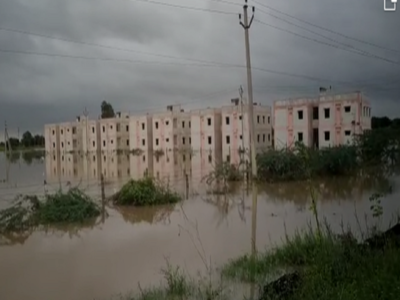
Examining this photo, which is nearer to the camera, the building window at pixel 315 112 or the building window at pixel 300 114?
the building window at pixel 315 112

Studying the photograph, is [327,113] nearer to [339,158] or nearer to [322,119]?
[322,119]

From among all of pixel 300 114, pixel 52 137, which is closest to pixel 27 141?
pixel 52 137

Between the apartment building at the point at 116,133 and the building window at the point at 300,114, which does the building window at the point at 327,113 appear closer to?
the building window at the point at 300,114

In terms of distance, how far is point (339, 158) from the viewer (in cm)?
1930

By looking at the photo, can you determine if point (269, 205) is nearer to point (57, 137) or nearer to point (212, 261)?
point (212, 261)

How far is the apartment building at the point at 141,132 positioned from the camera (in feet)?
151

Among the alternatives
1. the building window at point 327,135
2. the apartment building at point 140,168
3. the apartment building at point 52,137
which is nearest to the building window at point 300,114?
the building window at point 327,135

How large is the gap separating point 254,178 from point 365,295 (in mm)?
13732

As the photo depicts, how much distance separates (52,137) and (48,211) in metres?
50.8

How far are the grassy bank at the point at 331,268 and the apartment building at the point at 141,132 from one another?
40.7 metres

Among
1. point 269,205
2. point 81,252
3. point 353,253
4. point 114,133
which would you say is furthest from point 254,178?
point 114,133

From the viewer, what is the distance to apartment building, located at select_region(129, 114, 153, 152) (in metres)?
45.9

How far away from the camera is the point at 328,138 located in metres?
31.3

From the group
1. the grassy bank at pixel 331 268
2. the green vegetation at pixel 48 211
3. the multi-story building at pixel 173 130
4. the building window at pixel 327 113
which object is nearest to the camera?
the grassy bank at pixel 331 268
